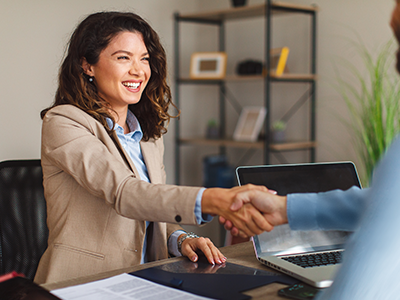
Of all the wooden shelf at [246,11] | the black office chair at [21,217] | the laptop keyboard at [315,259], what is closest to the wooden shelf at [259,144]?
the wooden shelf at [246,11]

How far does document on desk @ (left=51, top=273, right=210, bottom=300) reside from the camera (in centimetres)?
95

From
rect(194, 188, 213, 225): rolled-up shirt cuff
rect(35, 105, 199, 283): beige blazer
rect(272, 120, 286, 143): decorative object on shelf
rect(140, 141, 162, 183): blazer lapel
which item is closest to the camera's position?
rect(194, 188, 213, 225): rolled-up shirt cuff

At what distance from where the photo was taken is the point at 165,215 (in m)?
1.11

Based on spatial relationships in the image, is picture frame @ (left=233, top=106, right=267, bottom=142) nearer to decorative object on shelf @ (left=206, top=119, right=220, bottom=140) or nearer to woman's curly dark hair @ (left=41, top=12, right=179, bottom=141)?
decorative object on shelf @ (left=206, top=119, right=220, bottom=140)

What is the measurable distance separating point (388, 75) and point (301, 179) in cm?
177

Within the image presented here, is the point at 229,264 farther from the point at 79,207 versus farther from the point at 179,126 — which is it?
the point at 179,126

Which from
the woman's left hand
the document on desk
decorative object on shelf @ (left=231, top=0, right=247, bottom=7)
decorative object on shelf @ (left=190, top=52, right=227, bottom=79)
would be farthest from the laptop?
decorative object on shelf @ (left=231, top=0, right=247, bottom=7)

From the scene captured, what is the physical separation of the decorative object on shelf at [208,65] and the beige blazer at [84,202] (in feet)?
6.83

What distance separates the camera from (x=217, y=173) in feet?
11.4

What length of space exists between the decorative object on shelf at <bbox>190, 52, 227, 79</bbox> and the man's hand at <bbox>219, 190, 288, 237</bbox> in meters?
2.27

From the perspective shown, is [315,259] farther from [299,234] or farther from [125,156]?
[125,156]

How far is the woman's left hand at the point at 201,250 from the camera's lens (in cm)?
124

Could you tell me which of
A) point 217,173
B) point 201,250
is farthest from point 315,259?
point 217,173

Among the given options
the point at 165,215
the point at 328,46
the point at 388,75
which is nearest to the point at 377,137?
the point at 388,75
